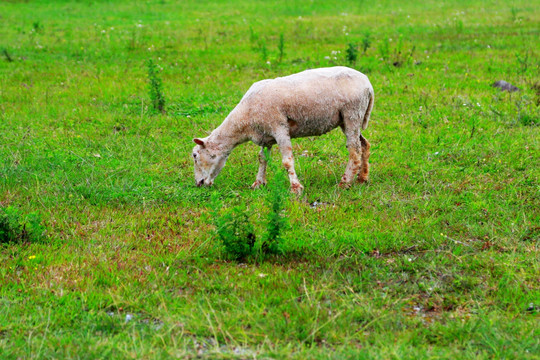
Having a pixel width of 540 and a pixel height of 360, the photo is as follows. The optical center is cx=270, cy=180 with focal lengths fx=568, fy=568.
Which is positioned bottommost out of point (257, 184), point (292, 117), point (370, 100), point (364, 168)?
point (257, 184)

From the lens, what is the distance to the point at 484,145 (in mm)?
8633

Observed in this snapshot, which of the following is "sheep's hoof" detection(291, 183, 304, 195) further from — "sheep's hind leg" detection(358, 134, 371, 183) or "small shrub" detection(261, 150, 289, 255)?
"small shrub" detection(261, 150, 289, 255)

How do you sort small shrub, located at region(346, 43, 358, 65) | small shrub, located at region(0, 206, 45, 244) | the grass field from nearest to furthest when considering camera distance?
the grass field → small shrub, located at region(0, 206, 45, 244) → small shrub, located at region(346, 43, 358, 65)

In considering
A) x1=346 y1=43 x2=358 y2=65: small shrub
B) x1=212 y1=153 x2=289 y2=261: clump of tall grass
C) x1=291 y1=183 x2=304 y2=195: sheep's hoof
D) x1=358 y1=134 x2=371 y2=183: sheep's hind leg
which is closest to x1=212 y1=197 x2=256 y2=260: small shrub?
x1=212 y1=153 x2=289 y2=261: clump of tall grass

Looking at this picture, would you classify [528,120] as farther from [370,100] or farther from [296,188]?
[296,188]

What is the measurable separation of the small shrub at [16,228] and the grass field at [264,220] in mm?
34

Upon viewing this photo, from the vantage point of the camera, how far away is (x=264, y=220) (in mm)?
6395

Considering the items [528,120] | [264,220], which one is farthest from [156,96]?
[528,120]

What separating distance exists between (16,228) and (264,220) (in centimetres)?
264

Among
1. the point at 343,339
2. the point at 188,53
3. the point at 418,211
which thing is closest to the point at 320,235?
the point at 418,211

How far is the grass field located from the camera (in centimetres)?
432

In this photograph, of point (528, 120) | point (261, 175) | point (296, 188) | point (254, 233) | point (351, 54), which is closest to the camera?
point (254, 233)

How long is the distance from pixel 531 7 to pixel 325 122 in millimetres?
18565

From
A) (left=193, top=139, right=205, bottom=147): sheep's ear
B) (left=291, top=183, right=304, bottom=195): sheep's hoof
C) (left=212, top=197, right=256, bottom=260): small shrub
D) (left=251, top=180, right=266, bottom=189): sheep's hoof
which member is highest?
(left=193, top=139, right=205, bottom=147): sheep's ear
